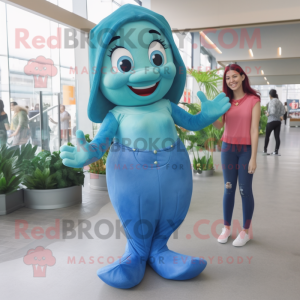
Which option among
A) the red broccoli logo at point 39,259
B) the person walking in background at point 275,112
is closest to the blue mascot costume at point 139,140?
the red broccoli logo at point 39,259

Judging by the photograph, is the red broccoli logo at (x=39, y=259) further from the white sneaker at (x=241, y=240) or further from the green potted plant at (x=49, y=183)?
the white sneaker at (x=241, y=240)

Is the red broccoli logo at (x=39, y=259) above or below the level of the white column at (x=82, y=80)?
below

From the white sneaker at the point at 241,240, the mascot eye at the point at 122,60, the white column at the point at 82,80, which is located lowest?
the white sneaker at the point at 241,240

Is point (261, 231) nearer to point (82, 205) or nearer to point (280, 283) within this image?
point (280, 283)

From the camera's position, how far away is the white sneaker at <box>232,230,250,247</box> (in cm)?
264

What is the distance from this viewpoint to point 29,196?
3678 millimetres

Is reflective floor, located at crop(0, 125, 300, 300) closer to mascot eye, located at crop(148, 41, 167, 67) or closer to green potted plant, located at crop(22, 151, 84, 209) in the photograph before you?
green potted plant, located at crop(22, 151, 84, 209)

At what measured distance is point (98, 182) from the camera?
14.9 feet

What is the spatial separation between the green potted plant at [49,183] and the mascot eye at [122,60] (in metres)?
2.09

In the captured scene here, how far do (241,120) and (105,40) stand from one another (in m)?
1.23

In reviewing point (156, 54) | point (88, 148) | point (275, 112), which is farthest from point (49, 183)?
point (275, 112)

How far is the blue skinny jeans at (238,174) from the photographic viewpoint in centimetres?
255

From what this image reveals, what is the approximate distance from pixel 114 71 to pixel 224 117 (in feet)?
3.57

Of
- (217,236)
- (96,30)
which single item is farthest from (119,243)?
(96,30)
